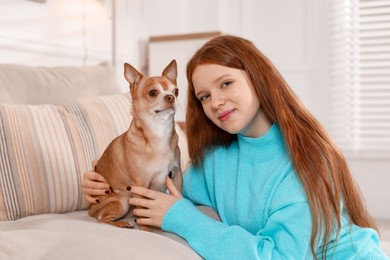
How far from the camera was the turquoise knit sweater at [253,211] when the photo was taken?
1091mm

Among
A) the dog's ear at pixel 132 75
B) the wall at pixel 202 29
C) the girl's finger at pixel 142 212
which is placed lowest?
the girl's finger at pixel 142 212

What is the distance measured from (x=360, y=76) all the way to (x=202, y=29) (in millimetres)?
1130

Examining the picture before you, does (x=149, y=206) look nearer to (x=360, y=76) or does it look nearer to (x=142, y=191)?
(x=142, y=191)

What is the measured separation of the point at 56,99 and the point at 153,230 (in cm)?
76

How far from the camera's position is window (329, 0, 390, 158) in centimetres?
329

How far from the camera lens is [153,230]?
46.3 inches

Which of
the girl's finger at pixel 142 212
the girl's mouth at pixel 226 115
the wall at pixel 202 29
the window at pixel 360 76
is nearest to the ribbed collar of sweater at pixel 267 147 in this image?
the girl's mouth at pixel 226 115

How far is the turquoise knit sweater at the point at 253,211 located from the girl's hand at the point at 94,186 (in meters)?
0.19

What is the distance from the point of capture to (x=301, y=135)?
48.2 inches

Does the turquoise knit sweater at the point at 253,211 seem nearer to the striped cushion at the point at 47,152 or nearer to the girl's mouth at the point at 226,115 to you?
the girl's mouth at the point at 226,115

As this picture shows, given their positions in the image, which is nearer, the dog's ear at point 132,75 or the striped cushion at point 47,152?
the dog's ear at point 132,75

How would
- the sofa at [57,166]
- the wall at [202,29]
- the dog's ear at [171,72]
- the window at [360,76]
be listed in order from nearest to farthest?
the sofa at [57,166] → the dog's ear at [171,72] → the wall at [202,29] → the window at [360,76]

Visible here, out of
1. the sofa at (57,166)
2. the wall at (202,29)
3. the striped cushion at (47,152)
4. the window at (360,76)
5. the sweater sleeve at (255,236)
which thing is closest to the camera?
the sofa at (57,166)

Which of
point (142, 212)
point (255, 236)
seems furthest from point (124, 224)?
point (255, 236)
